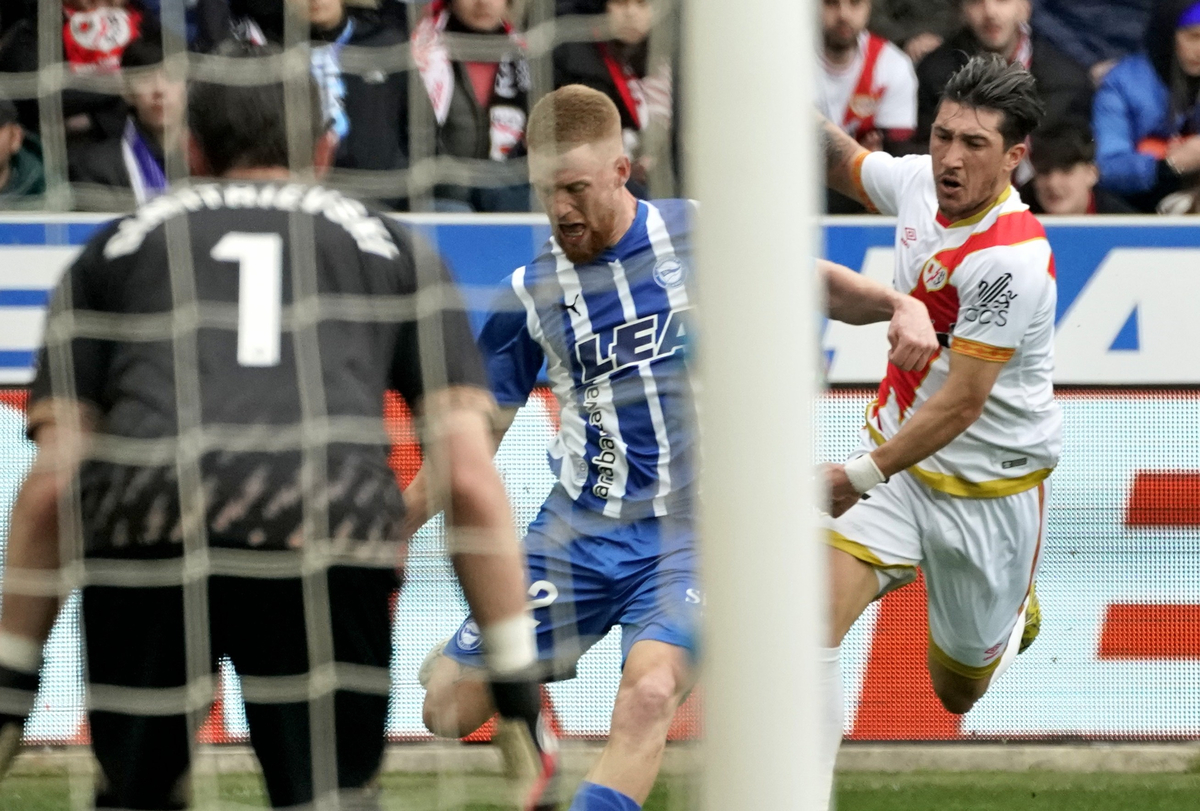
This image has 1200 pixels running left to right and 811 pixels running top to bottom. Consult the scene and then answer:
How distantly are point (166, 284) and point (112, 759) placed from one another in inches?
29.3

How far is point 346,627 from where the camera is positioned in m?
2.62

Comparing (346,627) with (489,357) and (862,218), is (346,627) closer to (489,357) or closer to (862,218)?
(489,357)

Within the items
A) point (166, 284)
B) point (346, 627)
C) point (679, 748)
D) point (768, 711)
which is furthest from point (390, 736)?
point (768, 711)

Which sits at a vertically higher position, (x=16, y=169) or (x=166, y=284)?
(x=16, y=169)

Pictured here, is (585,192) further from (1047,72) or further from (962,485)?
(1047,72)

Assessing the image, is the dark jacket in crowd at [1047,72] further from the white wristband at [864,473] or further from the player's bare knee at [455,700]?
the player's bare knee at [455,700]

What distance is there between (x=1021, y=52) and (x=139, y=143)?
2.60 meters

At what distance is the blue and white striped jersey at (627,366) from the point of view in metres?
3.59

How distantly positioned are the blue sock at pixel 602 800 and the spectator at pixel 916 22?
269 centimetres

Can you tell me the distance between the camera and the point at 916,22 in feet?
16.5

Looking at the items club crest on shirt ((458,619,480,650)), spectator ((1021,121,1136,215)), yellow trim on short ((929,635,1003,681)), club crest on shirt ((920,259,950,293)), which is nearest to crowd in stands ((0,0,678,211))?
club crest on shirt ((920,259,950,293))

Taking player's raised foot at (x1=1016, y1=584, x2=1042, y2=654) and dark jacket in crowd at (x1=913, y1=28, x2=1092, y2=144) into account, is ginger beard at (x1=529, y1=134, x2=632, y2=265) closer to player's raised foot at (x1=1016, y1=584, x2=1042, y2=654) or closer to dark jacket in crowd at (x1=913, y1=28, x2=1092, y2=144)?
player's raised foot at (x1=1016, y1=584, x2=1042, y2=654)

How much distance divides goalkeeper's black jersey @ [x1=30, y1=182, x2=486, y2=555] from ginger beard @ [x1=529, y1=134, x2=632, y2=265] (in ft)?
3.02

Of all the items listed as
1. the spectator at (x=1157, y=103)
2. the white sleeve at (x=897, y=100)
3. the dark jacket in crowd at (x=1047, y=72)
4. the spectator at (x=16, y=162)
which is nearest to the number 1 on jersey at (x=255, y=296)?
the spectator at (x=16, y=162)
